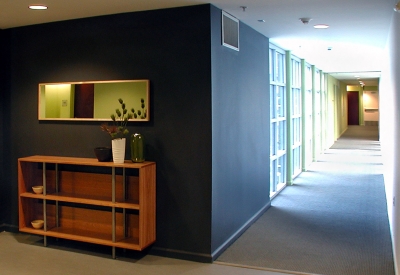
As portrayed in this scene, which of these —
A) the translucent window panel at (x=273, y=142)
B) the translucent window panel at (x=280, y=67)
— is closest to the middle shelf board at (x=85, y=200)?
the translucent window panel at (x=273, y=142)

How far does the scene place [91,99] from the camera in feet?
14.6

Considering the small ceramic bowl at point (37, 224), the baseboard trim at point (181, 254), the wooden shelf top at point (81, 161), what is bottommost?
the baseboard trim at point (181, 254)

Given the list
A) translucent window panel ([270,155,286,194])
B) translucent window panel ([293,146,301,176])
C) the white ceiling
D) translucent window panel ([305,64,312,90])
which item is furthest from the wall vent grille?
translucent window panel ([305,64,312,90])

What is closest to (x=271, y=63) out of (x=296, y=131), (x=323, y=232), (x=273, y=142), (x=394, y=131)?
(x=273, y=142)

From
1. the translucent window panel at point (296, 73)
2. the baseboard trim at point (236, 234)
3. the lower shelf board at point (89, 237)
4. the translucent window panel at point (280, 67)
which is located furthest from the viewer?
the translucent window panel at point (296, 73)

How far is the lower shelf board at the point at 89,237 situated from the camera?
3.98 meters

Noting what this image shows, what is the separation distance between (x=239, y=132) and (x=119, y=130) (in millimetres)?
1359

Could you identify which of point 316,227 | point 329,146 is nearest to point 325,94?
point 329,146

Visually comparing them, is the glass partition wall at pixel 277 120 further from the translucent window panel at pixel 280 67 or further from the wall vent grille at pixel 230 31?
the wall vent grille at pixel 230 31

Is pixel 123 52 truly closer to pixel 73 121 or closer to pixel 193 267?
pixel 73 121

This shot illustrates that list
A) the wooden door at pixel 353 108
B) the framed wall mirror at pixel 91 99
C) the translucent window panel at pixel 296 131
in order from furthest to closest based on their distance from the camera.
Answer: the wooden door at pixel 353 108, the translucent window panel at pixel 296 131, the framed wall mirror at pixel 91 99

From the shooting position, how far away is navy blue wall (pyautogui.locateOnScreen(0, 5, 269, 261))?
13.1 feet

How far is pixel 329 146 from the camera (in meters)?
14.2

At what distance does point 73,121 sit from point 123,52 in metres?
0.93
